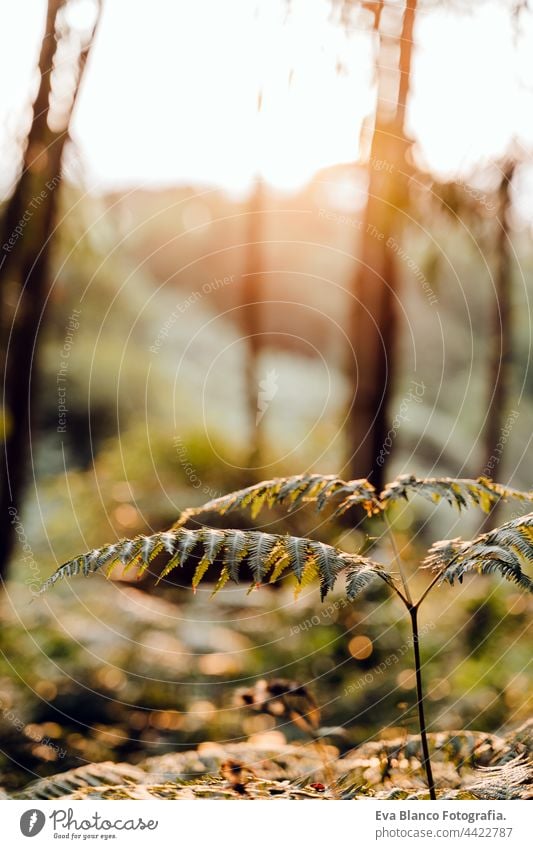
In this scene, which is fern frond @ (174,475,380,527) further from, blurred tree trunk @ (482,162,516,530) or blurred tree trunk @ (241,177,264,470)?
blurred tree trunk @ (241,177,264,470)

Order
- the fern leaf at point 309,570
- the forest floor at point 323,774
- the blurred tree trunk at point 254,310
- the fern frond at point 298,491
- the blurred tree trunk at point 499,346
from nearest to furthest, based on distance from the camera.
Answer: the fern leaf at point 309,570
the fern frond at point 298,491
the forest floor at point 323,774
the blurred tree trunk at point 499,346
the blurred tree trunk at point 254,310

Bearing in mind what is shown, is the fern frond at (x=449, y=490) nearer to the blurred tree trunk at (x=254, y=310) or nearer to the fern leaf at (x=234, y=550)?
the fern leaf at (x=234, y=550)

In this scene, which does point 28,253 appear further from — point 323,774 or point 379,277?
point 323,774

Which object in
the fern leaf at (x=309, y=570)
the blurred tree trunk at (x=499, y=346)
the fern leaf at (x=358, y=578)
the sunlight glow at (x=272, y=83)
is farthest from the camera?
the blurred tree trunk at (x=499, y=346)

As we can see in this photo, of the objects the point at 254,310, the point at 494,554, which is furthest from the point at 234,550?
the point at 254,310

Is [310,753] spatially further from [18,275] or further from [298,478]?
[18,275]

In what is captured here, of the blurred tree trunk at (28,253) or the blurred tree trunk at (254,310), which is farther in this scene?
the blurred tree trunk at (254,310)

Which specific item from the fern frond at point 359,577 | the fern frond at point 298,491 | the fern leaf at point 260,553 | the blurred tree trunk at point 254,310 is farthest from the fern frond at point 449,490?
the blurred tree trunk at point 254,310

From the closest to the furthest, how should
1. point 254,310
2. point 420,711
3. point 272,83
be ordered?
point 420,711 < point 272,83 < point 254,310
